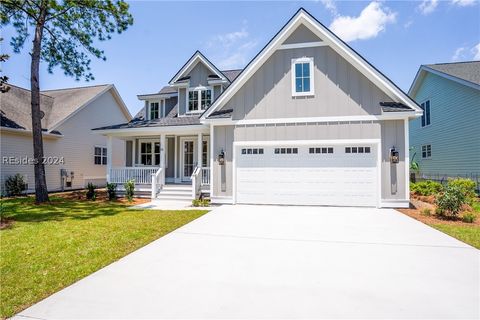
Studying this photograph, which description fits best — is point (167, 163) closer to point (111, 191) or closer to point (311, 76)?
point (111, 191)

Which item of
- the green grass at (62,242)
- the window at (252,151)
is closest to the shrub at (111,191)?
the green grass at (62,242)

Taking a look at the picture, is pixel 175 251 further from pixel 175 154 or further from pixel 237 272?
pixel 175 154

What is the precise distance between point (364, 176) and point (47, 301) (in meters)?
9.95

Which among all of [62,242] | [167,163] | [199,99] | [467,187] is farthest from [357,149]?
[167,163]

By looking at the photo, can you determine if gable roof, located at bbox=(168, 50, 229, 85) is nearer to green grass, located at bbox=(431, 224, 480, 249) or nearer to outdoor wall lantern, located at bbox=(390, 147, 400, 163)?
outdoor wall lantern, located at bbox=(390, 147, 400, 163)

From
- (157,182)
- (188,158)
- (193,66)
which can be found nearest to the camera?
(157,182)

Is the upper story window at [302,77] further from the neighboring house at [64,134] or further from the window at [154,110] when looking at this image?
the neighboring house at [64,134]

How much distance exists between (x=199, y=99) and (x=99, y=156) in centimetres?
1086

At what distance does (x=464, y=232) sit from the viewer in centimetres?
631

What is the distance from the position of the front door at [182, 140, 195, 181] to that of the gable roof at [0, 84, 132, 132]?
892 cm

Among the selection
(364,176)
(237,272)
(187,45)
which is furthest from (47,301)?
(187,45)

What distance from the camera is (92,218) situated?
8086mm

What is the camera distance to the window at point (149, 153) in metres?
15.2

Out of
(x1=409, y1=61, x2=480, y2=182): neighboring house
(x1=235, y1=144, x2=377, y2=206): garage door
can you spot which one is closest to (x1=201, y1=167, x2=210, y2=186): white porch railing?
(x1=235, y1=144, x2=377, y2=206): garage door
